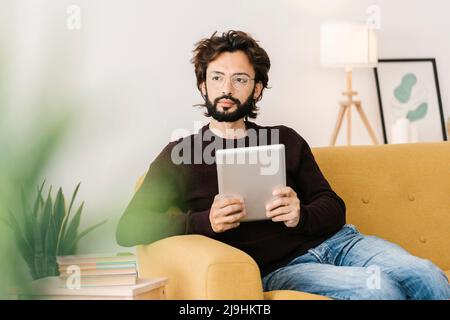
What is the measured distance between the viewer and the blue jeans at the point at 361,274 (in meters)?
1.50

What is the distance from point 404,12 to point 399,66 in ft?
0.98

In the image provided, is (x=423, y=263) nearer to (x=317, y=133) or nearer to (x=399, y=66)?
(x=317, y=133)

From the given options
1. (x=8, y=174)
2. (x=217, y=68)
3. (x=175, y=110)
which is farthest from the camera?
(x=175, y=110)

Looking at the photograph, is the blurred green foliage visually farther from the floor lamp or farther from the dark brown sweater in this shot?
the floor lamp

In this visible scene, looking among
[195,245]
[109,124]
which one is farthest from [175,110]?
[109,124]

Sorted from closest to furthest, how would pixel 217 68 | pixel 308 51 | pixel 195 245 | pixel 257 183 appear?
1. pixel 195 245
2. pixel 257 183
3. pixel 217 68
4. pixel 308 51

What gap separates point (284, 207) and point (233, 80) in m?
0.47

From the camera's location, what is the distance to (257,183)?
5.48 ft

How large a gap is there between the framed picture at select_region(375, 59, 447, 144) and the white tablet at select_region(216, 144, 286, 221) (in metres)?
2.02

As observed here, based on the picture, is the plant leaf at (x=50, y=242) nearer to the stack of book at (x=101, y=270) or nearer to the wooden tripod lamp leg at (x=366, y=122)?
the stack of book at (x=101, y=270)

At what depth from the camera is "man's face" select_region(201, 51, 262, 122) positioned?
1.92 metres

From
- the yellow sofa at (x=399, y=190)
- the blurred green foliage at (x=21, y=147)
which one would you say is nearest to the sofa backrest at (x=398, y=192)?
the yellow sofa at (x=399, y=190)

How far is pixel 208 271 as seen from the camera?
54.0 inches

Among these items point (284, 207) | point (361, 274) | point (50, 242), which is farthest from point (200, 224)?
point (50, 242)
